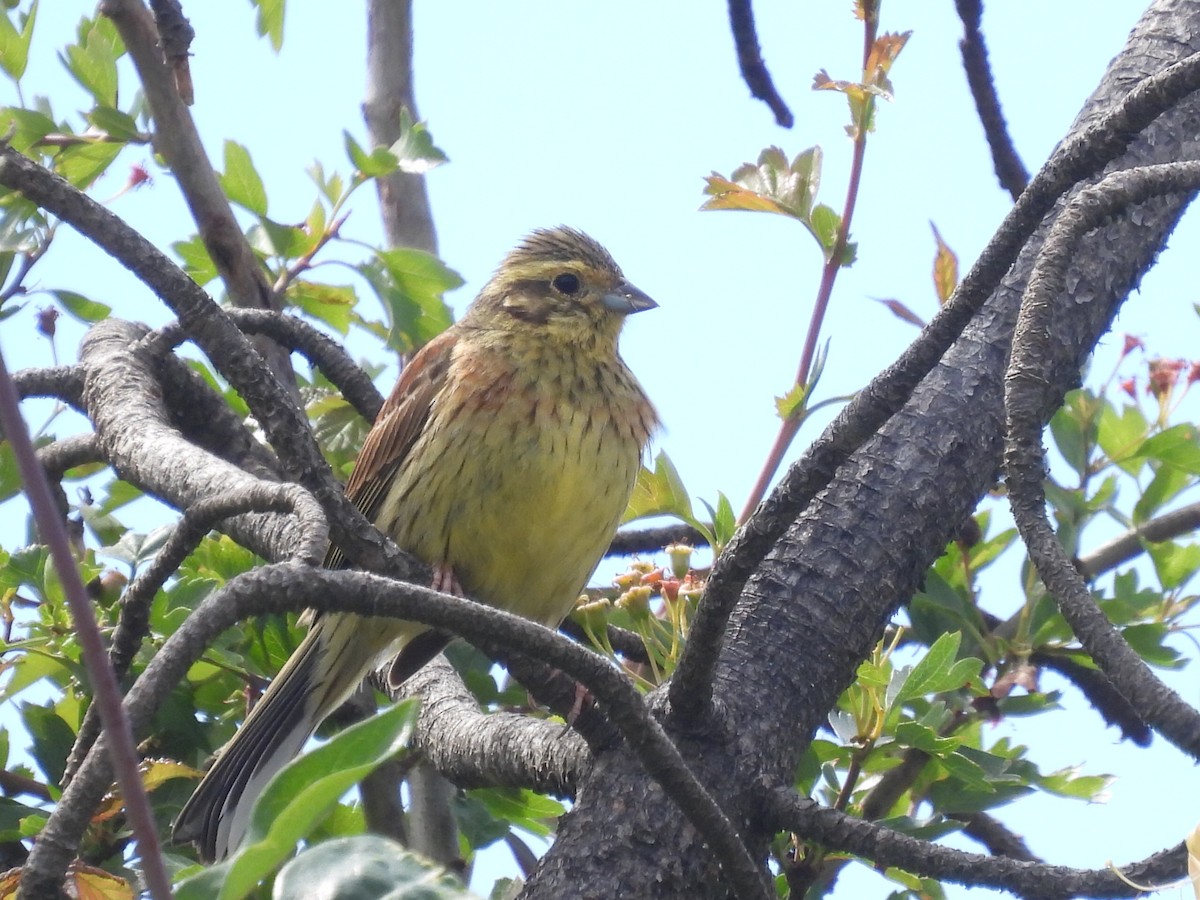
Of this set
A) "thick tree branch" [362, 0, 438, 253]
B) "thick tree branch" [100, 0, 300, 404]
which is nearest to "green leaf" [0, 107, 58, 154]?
"thick tree branch" [100, 0, 300, 404]

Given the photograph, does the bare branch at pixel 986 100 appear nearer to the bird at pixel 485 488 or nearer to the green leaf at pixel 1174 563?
the green leaf at pixel 1174 563

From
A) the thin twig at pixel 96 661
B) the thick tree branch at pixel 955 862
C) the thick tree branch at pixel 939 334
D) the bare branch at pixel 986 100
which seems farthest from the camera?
the bare branch at pixel 986 100

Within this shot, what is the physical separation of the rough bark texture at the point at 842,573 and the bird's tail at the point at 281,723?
2.19 feet

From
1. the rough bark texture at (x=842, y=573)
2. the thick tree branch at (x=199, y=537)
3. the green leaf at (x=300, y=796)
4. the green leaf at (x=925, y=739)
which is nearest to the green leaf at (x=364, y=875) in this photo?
the green leaf at (x=300, y=796)

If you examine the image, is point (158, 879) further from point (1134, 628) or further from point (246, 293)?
point (246, 293)

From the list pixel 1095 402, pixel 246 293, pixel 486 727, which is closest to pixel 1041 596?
pixel 1095 402

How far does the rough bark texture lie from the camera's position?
7.39 feet

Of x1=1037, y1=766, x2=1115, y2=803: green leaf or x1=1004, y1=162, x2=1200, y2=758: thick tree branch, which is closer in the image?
x1=1004, y1=162, x2=1200, y2=758: thick tree branch

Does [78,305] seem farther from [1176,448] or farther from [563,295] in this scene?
[1176,448]

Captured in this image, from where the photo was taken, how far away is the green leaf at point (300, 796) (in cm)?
94

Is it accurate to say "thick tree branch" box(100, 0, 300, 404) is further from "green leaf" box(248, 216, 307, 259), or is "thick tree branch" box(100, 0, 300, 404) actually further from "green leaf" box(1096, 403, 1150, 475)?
"green leaf" box(1096, 403, 1150, 475)

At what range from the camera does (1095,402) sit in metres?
3.57

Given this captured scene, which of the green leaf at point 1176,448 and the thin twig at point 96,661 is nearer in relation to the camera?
the thin twig at point 96,661

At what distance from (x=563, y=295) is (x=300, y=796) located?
335 centimetres
